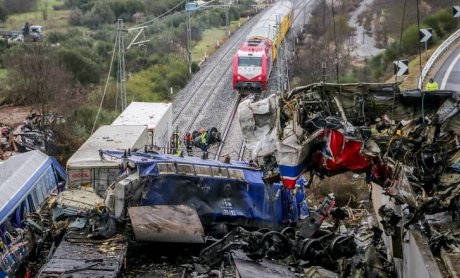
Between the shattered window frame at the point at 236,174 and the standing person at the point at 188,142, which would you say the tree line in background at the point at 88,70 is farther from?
the shattered window frame at the point at 236,174

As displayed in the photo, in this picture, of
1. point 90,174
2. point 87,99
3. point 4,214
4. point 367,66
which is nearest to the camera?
point 4,214

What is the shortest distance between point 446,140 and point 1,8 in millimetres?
69230

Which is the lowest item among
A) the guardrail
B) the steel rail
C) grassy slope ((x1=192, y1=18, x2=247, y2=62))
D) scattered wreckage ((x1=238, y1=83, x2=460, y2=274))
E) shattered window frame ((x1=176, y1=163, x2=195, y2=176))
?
grassy slope ((x1=192, y1=18, x2=247, y2=62))

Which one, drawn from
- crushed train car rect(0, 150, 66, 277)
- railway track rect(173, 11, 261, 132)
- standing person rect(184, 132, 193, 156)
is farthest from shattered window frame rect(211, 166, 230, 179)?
railway track rect(173, 11, 261, 132)

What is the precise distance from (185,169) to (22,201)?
4062 mm

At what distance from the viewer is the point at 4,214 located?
16141 millimetres

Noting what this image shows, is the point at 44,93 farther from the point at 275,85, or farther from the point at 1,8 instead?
the point at 1,8

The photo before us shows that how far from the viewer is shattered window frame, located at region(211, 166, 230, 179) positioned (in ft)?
58.2

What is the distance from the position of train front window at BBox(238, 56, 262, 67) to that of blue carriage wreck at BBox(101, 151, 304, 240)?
18.0 metres

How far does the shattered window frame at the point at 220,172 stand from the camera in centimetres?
1773

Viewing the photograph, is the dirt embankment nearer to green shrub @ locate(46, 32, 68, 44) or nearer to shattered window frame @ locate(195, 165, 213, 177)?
shattered window frame @ locate(195, 165, 213, 177)

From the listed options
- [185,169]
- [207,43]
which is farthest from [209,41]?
[185,169]

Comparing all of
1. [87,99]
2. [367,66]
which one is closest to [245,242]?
[87,99]

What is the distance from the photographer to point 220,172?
1780 centimetres
